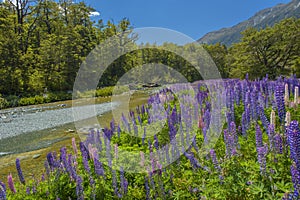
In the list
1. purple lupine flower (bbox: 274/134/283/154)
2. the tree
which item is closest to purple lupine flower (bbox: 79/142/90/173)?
purple lupine flower (bbox: 274/134/283/154)

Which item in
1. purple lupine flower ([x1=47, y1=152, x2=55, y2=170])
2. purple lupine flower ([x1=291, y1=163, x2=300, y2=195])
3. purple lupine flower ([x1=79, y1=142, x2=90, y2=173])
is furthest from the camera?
purple lupine flower ([x1=47, y1=152, x2=55, y2=170])

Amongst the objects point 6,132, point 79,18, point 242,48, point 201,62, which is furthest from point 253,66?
point 79,18

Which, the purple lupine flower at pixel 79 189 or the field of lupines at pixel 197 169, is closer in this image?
the field of lupines at pixel 197 169

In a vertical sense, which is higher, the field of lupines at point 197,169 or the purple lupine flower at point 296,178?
the purple lupine flower at point 296,178

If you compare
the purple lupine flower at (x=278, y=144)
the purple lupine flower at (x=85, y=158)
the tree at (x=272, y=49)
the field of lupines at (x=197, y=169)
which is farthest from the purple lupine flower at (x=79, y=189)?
the tree at (x=272, y=49)

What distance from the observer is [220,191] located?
2.48 m

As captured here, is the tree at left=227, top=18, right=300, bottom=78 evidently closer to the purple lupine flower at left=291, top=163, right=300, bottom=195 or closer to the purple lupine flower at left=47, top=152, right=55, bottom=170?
the purple lupine flower at left=47, top=152, right=55, bottom=170

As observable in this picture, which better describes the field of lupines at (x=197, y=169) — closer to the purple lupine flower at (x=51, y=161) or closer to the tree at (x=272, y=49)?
the purple lupine flower at (x=51, y=161)

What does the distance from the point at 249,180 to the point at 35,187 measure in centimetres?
259

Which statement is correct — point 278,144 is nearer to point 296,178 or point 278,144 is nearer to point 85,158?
point 296,178

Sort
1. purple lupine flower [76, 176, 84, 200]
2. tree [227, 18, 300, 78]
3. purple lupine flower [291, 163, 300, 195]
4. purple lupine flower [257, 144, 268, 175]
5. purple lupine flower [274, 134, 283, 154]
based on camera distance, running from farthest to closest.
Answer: tree [227, 18, 300, 78]
purple lupine flower [76, 176, 84, 200]
purple lupine flower [274, 134, 283, 154]
purple lupine flower [257, 144, 268, 175]
purple lupine flower [291, 163, 300, 195]

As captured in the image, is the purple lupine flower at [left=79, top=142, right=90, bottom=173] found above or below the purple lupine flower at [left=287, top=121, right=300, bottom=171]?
below

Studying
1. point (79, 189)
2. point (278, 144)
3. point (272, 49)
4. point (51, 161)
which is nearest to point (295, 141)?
point (278, 144)

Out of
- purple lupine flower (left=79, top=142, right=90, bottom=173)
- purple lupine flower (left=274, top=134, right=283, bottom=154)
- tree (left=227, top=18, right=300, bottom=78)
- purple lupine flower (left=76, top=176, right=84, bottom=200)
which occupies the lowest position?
purple lupine flower (left=76, top=176, right=84, bottom=200)
